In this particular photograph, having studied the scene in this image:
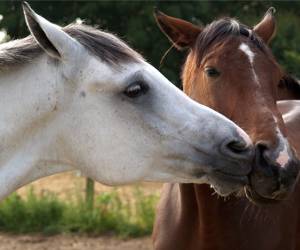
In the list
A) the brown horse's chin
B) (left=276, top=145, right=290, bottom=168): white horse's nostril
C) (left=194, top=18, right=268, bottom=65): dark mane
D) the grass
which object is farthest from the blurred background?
(left=276, top=145, right=290, bottom=168): white horse's nostril

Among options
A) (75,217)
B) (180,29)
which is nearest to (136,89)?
(180,29)

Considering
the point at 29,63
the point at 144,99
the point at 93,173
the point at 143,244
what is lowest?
the point at 143,244

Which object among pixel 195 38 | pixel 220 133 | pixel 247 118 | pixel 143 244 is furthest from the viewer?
pixel 143 244

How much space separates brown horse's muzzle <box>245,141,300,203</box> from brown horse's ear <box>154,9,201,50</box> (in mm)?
1151

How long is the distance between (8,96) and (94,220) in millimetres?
5031

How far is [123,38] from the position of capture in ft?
23.1

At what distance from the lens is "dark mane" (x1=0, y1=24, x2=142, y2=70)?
2494 millimetres

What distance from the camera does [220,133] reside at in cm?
242

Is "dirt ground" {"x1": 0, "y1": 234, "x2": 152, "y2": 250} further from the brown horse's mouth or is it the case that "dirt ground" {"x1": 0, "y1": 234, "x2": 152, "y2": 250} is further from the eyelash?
the eyelash

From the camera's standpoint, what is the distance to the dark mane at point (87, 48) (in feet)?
8.18

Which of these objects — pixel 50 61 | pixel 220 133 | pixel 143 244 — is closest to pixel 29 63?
pixel 50 61

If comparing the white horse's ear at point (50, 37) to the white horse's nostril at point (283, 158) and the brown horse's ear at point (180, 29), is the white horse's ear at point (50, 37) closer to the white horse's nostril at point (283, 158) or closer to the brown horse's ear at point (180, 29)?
the white horse's nostril at point (283, 158)

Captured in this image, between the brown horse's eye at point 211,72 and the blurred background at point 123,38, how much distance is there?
12.8 feet

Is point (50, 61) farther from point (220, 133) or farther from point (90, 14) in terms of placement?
point (90, 14)
